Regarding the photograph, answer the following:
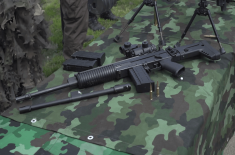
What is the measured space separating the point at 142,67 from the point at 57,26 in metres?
3.38

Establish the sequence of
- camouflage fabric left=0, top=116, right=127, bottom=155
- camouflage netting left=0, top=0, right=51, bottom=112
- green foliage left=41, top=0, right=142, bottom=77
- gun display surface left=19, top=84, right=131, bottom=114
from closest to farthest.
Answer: camouflage fabric left=0, top=116, right=127, bottom=155, gun display surface left=19, top=84, right=131, bottom=114, camouflage netting left=0, top=0, right=51, bottom=112, green foliage left=41, top=0, right=142, bottom=77

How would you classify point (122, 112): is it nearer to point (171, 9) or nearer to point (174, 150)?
point (174, 150)

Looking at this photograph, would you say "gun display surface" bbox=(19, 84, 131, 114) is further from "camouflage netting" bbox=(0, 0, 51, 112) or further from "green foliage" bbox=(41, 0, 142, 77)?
"green foliage" bbox=(41, 0, 142, 77)

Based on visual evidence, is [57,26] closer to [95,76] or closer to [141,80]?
[95,76]

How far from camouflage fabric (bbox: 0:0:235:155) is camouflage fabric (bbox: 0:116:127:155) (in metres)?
0.05

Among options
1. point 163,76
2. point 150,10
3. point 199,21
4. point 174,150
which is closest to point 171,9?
point 150,10

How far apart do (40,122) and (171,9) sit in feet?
10.3

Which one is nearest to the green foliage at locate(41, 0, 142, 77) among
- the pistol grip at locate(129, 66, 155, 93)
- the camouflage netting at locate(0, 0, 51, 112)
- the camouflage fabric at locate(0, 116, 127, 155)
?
the camouflage netting at locate(0, 0, 51, 112)

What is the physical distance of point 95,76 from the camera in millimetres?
2463

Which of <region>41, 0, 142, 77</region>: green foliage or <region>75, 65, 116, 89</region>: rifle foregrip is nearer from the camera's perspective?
<region>75, 65, 116, 89</region>: rifle foregrip

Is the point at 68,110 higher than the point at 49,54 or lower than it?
higher

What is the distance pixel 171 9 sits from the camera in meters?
4.36

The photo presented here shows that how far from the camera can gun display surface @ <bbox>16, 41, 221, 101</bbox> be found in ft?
7.95

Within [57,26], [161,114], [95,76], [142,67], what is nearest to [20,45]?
[95,76]
